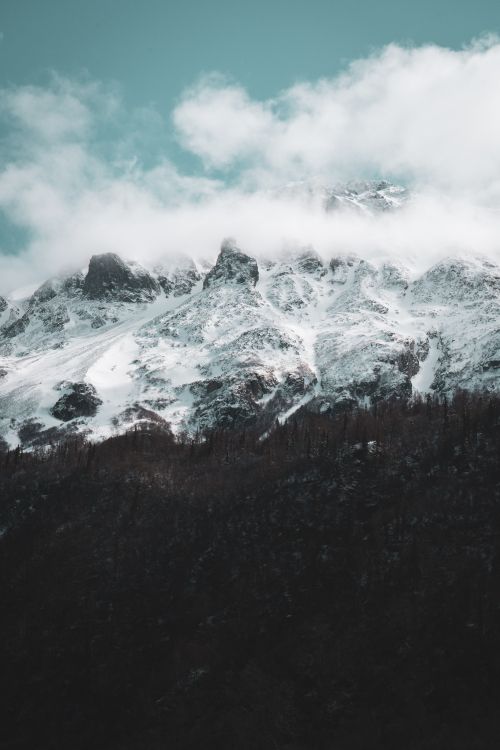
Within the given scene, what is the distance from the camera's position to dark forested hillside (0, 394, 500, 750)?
294 ft

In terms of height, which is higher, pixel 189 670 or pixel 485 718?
pixel 189 670

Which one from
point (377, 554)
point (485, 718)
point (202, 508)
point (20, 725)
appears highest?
point (202, 508)

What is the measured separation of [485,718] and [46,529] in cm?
10666

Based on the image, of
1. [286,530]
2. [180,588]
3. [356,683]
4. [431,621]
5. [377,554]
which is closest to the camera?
[356,683]

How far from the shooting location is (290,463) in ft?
542

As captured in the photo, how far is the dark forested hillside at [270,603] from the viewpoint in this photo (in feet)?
294

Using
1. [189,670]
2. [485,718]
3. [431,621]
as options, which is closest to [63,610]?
[189,670]

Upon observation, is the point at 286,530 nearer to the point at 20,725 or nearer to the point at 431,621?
the point at 431,621

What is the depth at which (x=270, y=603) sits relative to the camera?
376ft

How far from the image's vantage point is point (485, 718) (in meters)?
80.8

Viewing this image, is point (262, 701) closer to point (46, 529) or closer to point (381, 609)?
point (381, 609)

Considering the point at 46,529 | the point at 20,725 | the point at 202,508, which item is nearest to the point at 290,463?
the point at 202,508

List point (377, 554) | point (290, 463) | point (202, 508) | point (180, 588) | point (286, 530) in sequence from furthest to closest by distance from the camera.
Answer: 1. point (290, 463)
2. point (202, 508)
3. point (286, 530)
4. point (180, 588)
5. point (377, 554)

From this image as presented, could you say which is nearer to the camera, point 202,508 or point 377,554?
point 377,554
